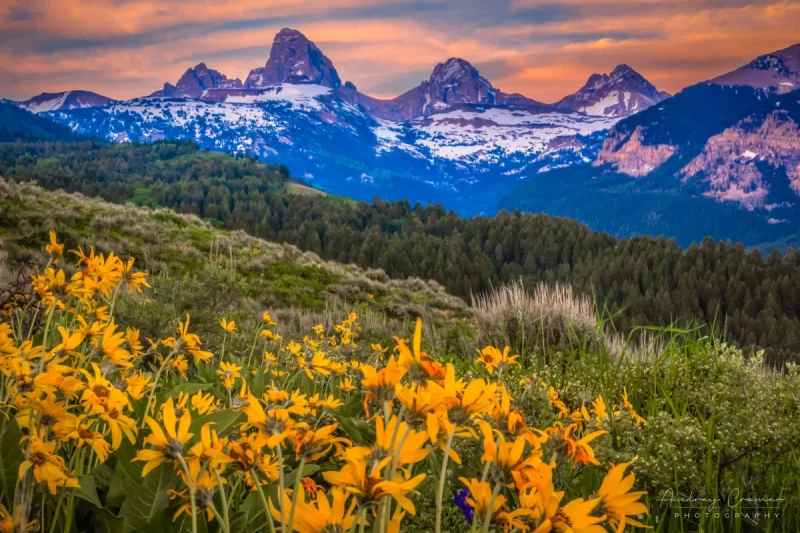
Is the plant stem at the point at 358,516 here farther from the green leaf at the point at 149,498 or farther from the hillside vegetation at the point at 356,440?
the green leaf at the point at 149,498

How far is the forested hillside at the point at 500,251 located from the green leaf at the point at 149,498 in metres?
57.6

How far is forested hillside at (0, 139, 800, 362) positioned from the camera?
228ft

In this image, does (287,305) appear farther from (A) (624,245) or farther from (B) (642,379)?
(A) (624,245)

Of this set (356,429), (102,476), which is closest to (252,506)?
(102,476)

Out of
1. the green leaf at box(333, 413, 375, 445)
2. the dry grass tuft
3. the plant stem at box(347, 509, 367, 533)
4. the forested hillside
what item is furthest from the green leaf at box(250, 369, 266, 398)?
the forested hillside

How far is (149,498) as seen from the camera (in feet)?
5.16

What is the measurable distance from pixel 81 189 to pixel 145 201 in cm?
1100

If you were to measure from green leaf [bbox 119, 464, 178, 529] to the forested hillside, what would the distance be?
5764 centimetres

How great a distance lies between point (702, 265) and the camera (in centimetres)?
7906

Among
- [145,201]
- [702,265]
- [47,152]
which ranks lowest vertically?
[702,265]

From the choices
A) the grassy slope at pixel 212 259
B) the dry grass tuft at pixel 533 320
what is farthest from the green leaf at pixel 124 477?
the grassy slope at pixel 212 259

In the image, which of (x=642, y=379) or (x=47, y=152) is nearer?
(x=642, y=379)

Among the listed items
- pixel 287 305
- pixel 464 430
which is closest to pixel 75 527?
pixel 464 430

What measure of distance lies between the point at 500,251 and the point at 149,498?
91.5m
